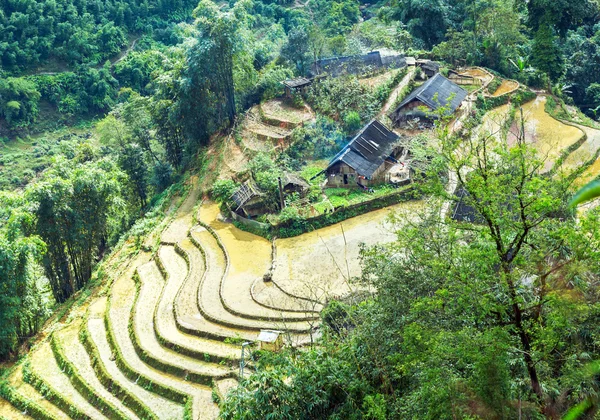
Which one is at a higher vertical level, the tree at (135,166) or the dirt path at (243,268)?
the tree at (135,166)

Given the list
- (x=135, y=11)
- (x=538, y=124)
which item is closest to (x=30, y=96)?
(x=135, y=11)

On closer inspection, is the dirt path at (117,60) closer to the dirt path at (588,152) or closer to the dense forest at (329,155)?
the dense forest at (329,155)

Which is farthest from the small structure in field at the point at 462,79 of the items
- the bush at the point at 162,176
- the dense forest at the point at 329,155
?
the bush at the point at 162,176

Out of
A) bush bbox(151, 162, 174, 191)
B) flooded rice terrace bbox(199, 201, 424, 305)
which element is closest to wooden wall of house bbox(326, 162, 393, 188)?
flooded rice terrace bbox(199, 201, 424, 305)

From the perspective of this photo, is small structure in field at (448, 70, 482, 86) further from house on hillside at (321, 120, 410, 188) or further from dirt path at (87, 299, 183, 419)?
dirt path at (87, 299, 183, 419)

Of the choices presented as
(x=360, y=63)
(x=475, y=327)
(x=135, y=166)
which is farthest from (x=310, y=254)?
(x=360, y=63)

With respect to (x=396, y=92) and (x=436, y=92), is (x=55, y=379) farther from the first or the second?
(x=396, y=92)

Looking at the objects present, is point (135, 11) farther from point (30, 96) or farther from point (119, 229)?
point (119, 229)
